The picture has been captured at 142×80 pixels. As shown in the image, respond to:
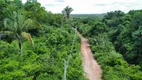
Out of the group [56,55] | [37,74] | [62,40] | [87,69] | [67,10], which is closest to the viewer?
[37,74]

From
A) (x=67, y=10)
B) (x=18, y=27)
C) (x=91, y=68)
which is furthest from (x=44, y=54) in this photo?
(x=67, y=10)

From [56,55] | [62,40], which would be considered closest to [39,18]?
[62,40]

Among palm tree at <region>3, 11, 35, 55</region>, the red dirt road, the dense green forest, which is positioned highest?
palm tree at <region>3, 11, 35, 55</region>

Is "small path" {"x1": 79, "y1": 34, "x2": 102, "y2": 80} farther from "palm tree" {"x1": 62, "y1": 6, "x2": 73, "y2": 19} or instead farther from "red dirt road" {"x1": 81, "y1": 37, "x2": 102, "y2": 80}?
"palm tree" {"x1": 62, "y1": 6, "x2": 73, "y2": 19}

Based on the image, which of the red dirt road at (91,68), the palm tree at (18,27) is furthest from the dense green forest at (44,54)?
the red dirt road at (91,68)

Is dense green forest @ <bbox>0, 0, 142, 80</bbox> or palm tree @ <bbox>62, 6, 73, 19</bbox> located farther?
palm tree @ <bbox>62, 6, 73, 19</bbox>

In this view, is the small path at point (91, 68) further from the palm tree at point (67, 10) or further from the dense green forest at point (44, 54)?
the palm tree at point (67, 10)

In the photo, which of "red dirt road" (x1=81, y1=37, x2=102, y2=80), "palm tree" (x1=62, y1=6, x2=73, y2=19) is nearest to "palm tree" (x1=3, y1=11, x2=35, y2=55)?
"red dirt road" (x1=81, y1=37, x2=102, y2=80)

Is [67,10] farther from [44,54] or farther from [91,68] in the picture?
[44,54]

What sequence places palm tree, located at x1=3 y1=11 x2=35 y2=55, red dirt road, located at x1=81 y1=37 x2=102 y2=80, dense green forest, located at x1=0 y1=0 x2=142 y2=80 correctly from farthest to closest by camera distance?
1. red dirt road, located at x1=81 y1=37 x2=102 y2=80
2. palm tree, located at x1=3 y1=11 x2=35 y2=55
3. dense green forest, located at x1=0 y1=0 x2=142 y2=80

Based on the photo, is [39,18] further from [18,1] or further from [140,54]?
[140,54]

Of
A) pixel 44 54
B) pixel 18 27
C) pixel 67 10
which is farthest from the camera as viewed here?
pixel 67 10
